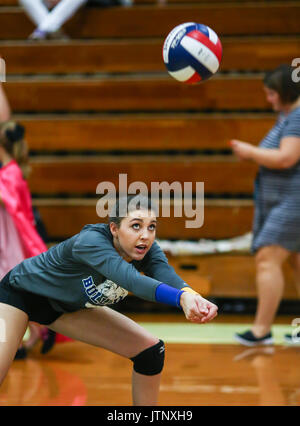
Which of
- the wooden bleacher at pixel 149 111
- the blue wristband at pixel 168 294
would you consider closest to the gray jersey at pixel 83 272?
the blue wristband at pixel 168 294

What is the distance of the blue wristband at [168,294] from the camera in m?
1.78

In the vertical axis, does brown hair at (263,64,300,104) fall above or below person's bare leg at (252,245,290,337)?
above

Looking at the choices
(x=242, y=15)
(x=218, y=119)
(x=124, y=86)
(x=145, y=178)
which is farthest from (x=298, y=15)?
(x=145, y=178)

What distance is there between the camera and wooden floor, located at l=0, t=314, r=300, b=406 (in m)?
2.72

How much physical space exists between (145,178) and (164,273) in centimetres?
256

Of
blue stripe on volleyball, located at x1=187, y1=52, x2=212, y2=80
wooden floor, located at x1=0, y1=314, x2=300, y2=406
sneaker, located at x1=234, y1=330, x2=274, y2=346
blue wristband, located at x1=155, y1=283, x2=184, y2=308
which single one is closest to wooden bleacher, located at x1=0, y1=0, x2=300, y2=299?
sneaker, located at x1=234, y1=330, x2=274, y2=346

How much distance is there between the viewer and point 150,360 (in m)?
2.21

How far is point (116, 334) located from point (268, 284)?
1.45m

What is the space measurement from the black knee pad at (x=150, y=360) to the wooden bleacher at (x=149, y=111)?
80.1 inches

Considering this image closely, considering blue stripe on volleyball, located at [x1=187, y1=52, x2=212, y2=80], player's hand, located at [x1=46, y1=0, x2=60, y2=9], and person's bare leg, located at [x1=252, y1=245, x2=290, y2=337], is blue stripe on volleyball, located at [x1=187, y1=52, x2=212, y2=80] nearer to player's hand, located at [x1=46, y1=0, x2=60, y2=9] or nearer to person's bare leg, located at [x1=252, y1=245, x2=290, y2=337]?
person's bare leg, located at [x1=252, y1=245, x2=290, y2=337]

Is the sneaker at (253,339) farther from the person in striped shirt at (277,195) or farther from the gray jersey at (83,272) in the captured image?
the gray jersey at (83,272)

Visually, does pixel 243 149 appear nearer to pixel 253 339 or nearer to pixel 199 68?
pixel 253 339

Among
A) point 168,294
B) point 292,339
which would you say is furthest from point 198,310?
point 292,339

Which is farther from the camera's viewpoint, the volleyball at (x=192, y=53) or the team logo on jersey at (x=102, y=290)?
the volleyball at (x=192, y=53)
